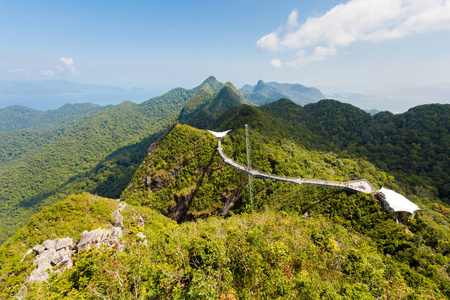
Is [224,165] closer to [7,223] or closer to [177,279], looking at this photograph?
[177,279]

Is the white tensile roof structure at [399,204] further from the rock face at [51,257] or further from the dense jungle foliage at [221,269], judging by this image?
the rock face at [51,257]

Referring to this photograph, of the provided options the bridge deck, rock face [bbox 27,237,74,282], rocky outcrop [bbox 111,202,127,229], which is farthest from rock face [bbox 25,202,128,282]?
the bridge deck

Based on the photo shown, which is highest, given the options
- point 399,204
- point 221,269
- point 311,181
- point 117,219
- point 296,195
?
point 399,204

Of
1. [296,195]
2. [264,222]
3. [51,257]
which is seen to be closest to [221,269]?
[264,222]

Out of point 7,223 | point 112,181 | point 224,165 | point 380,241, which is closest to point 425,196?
point 380,241

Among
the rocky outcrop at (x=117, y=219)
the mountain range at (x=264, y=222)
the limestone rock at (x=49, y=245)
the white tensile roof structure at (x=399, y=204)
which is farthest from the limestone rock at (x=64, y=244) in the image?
the white tensile roof structure at (x=399, y=204)

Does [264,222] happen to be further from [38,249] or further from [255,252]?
[38,249]

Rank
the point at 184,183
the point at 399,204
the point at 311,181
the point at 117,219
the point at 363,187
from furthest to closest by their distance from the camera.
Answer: the point at 184,183 < the point at 311,181 < the point at 363,187 < the point at 117,219 < the point at 399,204
